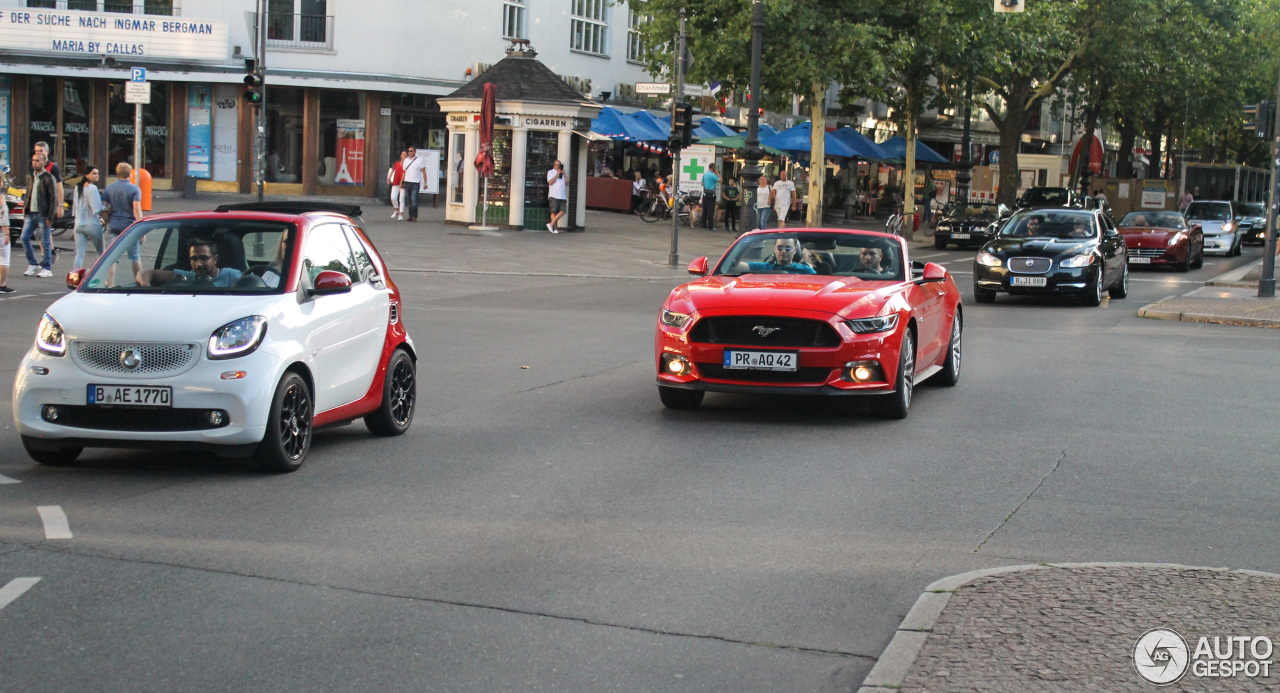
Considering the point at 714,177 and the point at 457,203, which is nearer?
the point at 457,203

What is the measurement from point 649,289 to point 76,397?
1613 centimetres

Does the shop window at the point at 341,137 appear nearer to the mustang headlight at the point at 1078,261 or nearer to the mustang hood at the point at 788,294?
the mustang headlight at the point at 1078,261

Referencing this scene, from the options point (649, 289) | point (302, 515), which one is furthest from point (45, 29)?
point (302, 515)

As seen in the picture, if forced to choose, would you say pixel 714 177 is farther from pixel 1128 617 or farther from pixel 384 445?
pixel 1128 617

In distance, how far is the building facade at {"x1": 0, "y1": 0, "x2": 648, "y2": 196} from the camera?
133ft

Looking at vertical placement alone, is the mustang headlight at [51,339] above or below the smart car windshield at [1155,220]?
below

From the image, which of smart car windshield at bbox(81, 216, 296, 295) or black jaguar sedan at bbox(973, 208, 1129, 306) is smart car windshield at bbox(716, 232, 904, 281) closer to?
smart car windshield at bbox(81, 216, 296, 295)

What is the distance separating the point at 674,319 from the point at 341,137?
34209 millimetres

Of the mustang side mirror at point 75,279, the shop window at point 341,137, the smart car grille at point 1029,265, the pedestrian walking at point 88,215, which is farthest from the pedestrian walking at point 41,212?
the shop window at point 341,137

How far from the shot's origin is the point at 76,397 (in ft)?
24.8

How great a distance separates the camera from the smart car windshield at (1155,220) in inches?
1304

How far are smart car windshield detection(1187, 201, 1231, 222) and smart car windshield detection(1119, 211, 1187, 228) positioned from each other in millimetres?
9281

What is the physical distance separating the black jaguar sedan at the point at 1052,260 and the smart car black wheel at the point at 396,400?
14162 millimetres

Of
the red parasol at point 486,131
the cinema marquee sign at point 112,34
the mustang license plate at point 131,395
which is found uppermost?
the cinema marquee sign at point 112,34
